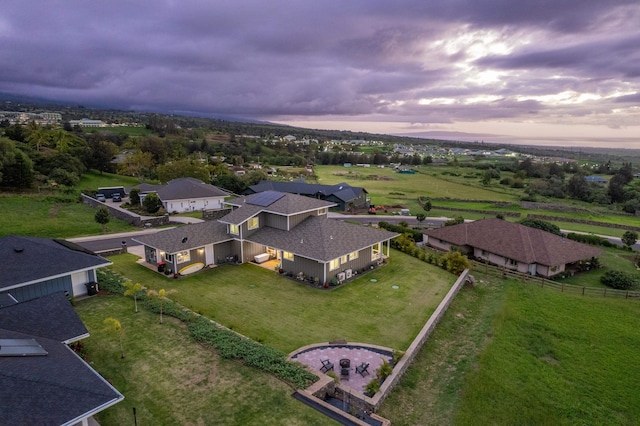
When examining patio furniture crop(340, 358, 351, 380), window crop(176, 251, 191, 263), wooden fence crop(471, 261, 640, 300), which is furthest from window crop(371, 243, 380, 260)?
window crop(176, 251, 191, 263)

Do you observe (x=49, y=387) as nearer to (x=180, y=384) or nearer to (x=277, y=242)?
(x=180, y=384)

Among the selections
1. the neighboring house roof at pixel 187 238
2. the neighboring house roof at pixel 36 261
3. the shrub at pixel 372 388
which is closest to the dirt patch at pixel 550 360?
the shrub at pixel 372 388

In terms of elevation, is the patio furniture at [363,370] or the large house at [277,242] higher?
the large house at [277,242]

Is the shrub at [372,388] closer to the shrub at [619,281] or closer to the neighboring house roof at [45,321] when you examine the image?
the neighboring house roof at [45,321]

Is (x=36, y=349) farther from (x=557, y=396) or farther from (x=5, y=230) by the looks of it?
(x=5, y=230)

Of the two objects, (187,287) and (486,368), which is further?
(187,287)

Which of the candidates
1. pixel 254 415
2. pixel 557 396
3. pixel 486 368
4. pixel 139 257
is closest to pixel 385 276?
pixel 486 368
